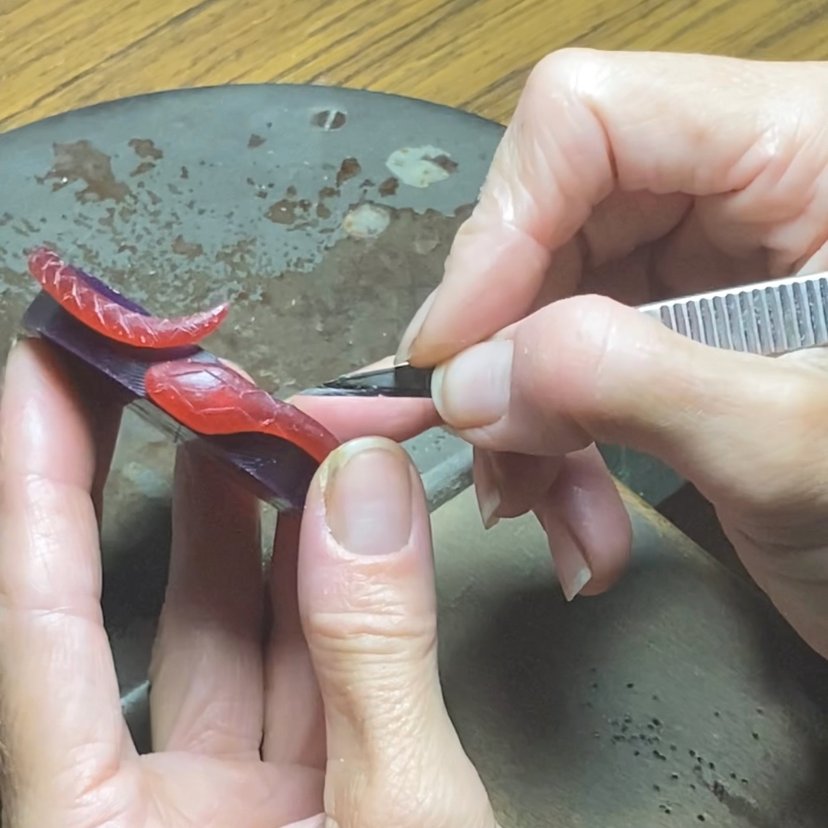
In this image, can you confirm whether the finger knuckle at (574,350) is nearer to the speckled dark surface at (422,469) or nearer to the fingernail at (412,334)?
the fingernail at (412,334)

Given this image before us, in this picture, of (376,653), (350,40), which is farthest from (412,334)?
(350,40)

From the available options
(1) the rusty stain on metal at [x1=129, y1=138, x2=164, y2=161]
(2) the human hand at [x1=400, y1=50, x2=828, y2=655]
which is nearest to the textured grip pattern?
(2) the human hand at [x1=400, y1=50, x2=828, y2=655]

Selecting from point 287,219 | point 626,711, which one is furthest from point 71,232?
point 626,711

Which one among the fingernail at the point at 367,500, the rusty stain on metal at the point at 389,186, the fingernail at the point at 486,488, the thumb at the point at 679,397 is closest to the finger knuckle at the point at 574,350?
the thumb at the point at 679,397

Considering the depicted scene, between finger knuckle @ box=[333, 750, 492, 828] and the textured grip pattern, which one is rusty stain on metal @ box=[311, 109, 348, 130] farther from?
finger knuckle @ box=[333, 750, 492, 828]

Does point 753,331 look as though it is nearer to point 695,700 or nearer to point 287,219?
point 695,700

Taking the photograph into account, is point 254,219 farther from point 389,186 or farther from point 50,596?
point 50,596
